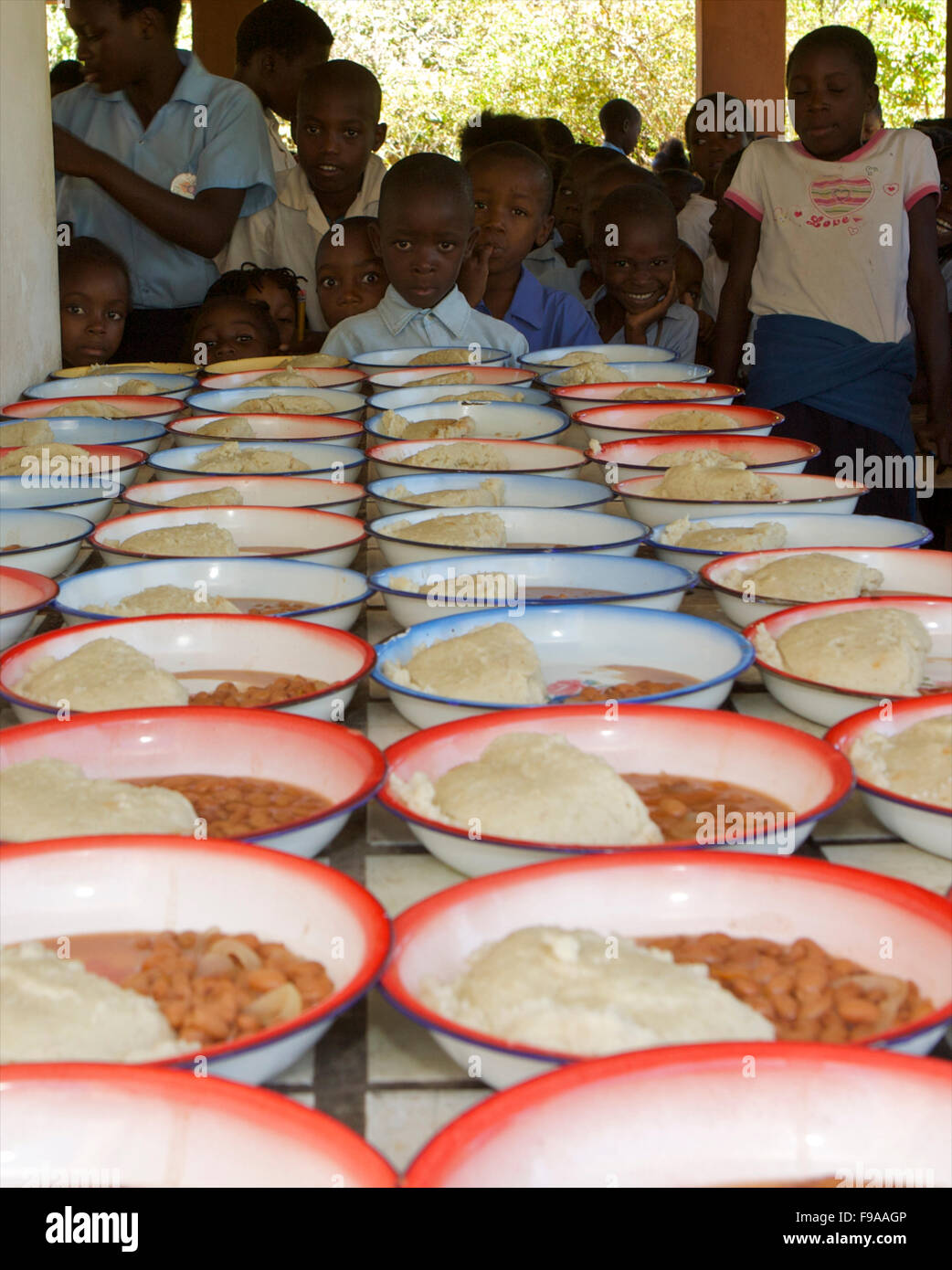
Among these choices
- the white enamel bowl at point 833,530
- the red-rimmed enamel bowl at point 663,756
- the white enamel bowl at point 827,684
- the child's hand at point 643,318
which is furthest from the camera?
the child's hand at point 643,318

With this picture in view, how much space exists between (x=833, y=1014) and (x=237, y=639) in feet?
2.89

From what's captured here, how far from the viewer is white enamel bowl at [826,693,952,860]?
107cm

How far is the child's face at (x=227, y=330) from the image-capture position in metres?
3.60

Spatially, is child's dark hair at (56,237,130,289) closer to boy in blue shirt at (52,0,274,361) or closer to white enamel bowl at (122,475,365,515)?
boy in blue shirt at (52,0,274,361)

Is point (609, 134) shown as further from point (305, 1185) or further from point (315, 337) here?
point (305, 1185)

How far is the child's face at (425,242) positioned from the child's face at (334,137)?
0.56 metres

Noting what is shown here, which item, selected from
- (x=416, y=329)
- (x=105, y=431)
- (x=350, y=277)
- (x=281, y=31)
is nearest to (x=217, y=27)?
(x=281, y=31)

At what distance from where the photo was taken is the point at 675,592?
1.63m

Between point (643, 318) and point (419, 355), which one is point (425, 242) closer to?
point (419, 355)

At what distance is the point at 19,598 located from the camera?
1.67 meters

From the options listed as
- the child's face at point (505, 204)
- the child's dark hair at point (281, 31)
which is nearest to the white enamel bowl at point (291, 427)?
the child's face at point (505, 204)

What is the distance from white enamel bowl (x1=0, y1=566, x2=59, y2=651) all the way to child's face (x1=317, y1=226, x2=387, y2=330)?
2.35 metres

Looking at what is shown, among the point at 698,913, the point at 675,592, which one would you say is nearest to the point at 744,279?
the point at 675,592

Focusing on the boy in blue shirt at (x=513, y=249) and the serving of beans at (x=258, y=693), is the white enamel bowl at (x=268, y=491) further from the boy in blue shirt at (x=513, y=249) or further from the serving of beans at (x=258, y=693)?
the boy in blue shirt at (x=513, y=249)
